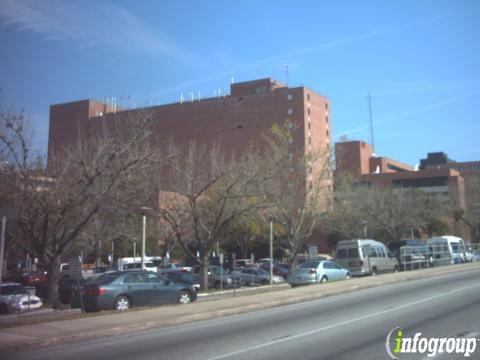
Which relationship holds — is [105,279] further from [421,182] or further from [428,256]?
[421,182]

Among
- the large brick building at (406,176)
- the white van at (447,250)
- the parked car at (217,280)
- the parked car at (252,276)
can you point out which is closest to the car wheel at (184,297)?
the parked car at (217,280)

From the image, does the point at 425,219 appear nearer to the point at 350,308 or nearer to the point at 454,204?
the point at 454,204

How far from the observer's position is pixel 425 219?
216 ft

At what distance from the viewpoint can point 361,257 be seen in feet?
106

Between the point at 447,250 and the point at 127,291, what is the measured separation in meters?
33.4

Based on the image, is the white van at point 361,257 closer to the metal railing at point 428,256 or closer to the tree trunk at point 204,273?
the metal railing at point 428,256

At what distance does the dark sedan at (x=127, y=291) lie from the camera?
18.1 meters

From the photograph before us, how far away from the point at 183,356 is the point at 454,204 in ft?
236

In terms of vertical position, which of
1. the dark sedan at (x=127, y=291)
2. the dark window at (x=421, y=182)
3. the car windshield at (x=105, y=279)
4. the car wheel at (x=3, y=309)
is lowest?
the car wheel at (x=3, y=309)

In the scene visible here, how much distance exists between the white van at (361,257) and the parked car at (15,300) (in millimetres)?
17800

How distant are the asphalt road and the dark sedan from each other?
4568 millimetres

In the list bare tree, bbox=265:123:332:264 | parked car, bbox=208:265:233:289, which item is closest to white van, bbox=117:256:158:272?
parked car, bbox=208:265:233:289

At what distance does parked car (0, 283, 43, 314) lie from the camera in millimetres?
22781

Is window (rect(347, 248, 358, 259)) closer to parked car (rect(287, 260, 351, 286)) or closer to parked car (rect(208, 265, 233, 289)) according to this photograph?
parked car (rect(287, 260, 351, 286))
